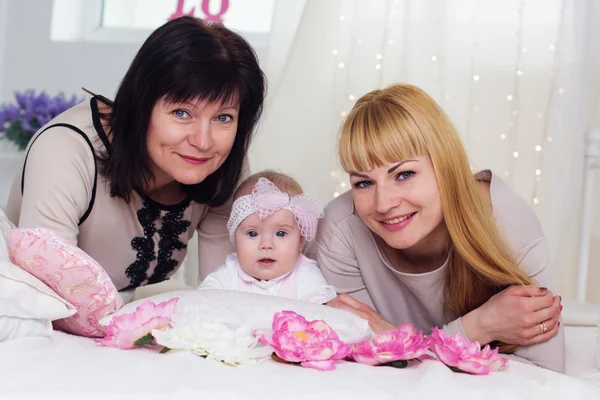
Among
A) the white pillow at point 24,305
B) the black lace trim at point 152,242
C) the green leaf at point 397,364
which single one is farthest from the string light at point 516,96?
the white pillow at point 24,305

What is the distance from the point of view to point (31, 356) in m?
1.24

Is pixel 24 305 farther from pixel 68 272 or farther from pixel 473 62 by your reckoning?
pixel 473 62

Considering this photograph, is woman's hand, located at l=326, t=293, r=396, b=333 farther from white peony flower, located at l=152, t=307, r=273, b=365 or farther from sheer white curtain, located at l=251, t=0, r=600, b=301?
sheer white curtain, located at l=251, t=0, r=600, b=301

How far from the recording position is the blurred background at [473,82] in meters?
2.88

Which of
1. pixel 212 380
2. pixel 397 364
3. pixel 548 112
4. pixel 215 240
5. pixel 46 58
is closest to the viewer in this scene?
pixel 212 380

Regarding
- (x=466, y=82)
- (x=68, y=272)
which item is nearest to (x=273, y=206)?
(x=68, y=272)

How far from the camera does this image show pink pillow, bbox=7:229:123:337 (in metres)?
1.44

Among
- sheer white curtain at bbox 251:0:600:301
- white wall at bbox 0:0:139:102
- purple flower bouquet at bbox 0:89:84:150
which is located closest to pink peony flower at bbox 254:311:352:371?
sheer white curtain at bbox 251:0:600:301

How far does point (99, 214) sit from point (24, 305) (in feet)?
1.90

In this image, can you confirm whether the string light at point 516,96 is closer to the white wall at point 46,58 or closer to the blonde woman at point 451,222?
the blonde woman at point 451,222

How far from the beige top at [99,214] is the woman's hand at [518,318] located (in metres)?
0.78

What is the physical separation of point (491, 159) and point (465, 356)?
5.57ft

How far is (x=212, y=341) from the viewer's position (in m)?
1.30

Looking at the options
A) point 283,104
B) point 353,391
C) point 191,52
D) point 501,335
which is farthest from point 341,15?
point 353,391
